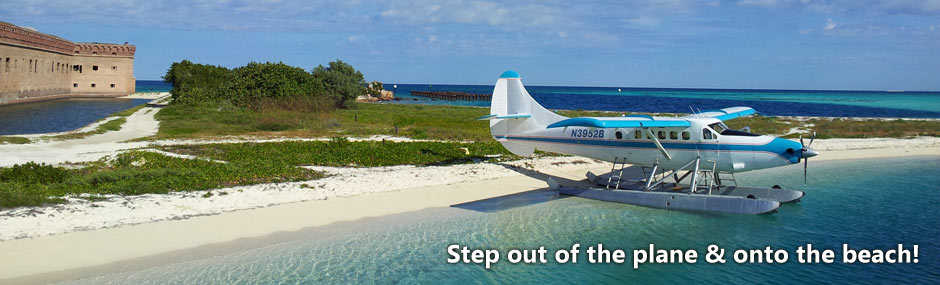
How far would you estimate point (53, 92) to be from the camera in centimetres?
7350

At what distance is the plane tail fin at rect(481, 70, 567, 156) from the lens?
19047mm

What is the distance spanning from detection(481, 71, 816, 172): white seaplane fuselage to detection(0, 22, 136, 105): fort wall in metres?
57.5

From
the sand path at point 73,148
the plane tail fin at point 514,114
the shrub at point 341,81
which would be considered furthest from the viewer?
the shrub at point 341,81

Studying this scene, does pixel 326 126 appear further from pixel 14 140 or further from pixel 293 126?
pixel 14 140

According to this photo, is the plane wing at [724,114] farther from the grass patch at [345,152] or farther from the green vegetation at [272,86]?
the green vegetation at [272,86]

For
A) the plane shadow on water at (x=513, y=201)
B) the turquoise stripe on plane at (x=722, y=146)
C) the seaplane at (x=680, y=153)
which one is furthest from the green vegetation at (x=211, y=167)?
the turquoise stripe on plane at (x=722, y=146)

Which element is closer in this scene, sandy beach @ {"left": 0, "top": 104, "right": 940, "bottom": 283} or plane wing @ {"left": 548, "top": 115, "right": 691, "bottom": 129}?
sandy beach @ {"left": 0, "top": 104, "right": 940, "bottom": 283}

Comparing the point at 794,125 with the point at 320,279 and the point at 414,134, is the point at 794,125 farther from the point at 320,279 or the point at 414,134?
the point at 320,279

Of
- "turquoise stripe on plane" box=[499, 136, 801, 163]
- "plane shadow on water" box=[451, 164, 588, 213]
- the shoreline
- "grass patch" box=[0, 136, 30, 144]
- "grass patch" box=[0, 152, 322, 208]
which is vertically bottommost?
the shoreline

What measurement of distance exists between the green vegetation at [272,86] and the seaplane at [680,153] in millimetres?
26217

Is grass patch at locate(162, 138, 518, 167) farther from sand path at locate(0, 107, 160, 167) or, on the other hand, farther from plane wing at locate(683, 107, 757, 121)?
plane wing at locate(683, 107, 757, 121)

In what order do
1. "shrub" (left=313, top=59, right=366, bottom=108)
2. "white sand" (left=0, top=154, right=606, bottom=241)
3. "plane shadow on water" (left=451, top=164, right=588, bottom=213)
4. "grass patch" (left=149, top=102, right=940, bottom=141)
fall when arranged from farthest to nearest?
"shrub" (left=313, top=59, right=366, bottom=108) < "grass patch" (left=149, top=102, right=940, bottom=141) < "plane shadow on water" (left=451, top=164, right=588, bottom=213) < "white sand" (left=0, top=154, right=606, bottom=241)

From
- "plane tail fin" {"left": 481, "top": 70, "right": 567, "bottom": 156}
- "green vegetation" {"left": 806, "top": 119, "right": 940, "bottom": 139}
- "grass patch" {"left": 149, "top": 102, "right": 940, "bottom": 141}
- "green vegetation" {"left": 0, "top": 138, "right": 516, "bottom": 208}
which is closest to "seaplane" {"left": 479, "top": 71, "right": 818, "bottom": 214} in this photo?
"plane tail fin" {"left": 481, "top": 70, "right": 567, "bottom": 156}

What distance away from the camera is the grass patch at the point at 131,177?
1388cm
